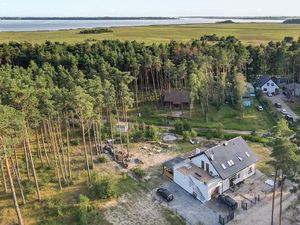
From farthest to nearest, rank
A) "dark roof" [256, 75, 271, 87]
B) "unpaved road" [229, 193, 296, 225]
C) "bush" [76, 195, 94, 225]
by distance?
"dark roof" [256, 75, 271, 87] → "unpaved road" [229, 193, 296, 225] → "bush" [76, 195, 94, 225]

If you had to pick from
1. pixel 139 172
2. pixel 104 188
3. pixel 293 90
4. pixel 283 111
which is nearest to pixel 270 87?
pixel 293 90

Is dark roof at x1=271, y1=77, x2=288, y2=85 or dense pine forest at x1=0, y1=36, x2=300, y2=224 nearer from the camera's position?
dense pine forest at x1=0, y1=36, x2=300, y2=224

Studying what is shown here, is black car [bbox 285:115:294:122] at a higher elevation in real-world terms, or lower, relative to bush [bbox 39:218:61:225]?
lower

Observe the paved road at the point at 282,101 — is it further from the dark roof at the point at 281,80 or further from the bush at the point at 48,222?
the bush at the point at 48,222

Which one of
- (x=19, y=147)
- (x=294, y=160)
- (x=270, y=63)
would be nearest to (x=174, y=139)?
(x=19, y=147)

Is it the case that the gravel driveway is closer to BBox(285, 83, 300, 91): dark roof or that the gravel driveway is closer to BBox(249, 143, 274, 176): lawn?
BBox(249, 143, 274, 176): lawn

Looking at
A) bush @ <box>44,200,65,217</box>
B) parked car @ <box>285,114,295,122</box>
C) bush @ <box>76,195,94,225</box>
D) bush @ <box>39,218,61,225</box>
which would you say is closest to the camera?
bush @ <box>76,195,94,225</box>

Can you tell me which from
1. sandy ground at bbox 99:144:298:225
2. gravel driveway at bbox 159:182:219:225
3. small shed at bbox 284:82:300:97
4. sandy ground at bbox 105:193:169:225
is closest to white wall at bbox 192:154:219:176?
gravel driveway at bbox 159:182:219:225

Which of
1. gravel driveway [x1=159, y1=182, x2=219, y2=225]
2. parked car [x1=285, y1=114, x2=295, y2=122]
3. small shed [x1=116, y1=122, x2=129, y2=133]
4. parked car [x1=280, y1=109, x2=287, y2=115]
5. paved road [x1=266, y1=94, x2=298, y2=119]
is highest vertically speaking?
small shed [x1=116, y1=122, x2=129, y2=133]
